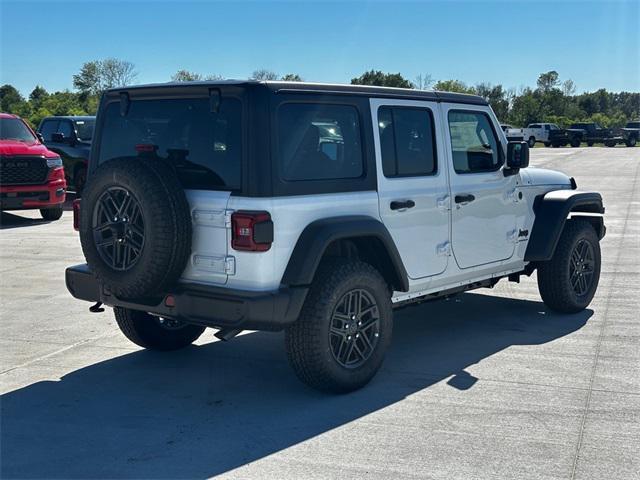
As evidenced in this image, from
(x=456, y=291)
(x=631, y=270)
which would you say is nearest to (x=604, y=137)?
(x=631, y=270)

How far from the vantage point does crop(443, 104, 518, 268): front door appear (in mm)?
6246

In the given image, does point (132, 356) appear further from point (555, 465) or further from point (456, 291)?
point (555, 465)

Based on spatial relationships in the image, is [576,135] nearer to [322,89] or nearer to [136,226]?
[322,89]

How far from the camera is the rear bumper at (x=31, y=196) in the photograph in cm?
1419

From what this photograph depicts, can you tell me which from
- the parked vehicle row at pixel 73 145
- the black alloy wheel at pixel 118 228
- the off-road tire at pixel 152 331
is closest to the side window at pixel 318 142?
the black alloy wheel at pixel 118 228

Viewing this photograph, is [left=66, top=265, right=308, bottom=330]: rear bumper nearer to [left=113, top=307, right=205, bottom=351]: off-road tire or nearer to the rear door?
the rear door

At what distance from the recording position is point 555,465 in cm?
414

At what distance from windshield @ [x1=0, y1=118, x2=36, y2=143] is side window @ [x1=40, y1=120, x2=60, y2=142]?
11.1 feet

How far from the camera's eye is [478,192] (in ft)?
21.1

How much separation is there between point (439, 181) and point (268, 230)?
1850mm

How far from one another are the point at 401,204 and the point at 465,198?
85cm

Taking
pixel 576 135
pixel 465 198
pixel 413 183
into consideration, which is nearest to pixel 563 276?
pixel 465 198

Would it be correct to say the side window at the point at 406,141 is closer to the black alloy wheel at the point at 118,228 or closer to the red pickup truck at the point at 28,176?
the black alloy wheel at the point at 118,228

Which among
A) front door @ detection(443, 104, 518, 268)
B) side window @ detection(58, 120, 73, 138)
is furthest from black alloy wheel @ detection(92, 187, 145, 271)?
side window @ detection(58, 120, 73, 138)
